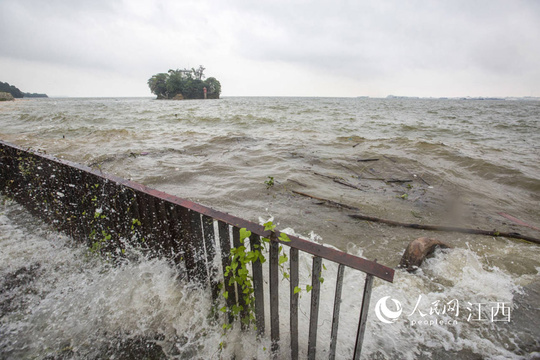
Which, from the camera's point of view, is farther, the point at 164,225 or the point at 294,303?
the point at 164,225

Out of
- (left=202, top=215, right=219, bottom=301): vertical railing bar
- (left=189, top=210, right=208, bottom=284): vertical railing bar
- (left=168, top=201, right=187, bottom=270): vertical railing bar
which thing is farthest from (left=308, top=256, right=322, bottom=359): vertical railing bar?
(left=168, top=201, right=187, bottom=270): vertical railing bar

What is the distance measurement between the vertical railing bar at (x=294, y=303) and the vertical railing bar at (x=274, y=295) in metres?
0.12

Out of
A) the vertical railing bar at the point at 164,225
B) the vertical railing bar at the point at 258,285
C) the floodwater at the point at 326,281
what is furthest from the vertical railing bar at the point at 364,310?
the vertical railing bar at the point at 164,225

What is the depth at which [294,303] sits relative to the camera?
190 cm

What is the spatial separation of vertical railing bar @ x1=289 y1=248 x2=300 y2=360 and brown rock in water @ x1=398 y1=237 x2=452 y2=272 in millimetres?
1808

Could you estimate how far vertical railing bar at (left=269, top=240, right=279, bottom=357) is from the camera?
1785 millimetres

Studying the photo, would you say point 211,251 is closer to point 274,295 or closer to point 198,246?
point 198,246

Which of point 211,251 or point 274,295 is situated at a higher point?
point 211,251

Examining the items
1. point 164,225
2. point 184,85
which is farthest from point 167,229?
point 184,85

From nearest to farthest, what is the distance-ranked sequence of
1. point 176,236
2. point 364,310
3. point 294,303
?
point 364,310 → point 294,303 → point 176,236

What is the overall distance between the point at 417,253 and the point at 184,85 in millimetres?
104523

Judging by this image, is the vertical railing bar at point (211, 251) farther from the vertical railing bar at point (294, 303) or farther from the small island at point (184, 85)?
the small island at point (184, 85)

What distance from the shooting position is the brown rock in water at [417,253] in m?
2.97

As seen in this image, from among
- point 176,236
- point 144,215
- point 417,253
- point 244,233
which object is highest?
point 244,233
